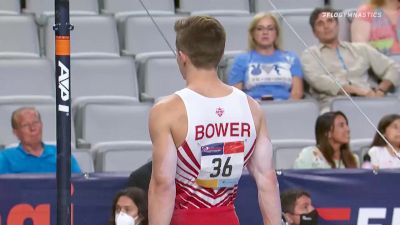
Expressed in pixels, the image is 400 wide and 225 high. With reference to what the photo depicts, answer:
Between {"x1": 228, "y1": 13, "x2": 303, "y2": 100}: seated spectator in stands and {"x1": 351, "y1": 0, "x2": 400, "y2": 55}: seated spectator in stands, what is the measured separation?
35.3 inches

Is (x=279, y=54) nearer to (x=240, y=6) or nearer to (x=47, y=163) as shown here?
(x=240, y=6)

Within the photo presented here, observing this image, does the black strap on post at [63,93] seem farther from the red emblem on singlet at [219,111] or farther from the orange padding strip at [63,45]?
the red emblem on singlet at [219,111]

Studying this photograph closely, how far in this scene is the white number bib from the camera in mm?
4961

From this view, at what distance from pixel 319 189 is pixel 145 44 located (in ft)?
10.3

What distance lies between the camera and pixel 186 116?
495cm

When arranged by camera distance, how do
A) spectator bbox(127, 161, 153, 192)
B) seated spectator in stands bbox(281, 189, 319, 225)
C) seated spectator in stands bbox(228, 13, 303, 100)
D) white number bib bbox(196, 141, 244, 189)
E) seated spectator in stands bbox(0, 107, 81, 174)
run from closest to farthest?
white number bib bbox(196, 141, 244, 189)
spectator bbox(127, 161, 153, 192)
seated spectator in stands bbox(281, 189, 319, 225)
seated spectator in stands bbox(0, 107, 81, 174)
seated spectator in stands bbox(228, 13, 303, 100)

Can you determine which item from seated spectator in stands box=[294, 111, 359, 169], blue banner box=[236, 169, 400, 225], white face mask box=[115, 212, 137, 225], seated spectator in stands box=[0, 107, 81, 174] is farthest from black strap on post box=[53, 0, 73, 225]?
seated spectator in stands box=[294, 111, 359, 169]

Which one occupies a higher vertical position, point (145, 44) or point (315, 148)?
point (145, 44)

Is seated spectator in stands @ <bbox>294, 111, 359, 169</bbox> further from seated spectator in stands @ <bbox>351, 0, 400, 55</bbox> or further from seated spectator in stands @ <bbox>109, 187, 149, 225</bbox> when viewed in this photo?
seated spectator in stands @ <bbox>351, 0, 400, 55</bbox>

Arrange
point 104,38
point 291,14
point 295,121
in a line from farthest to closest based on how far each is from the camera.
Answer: point 291,14, point 104,38, point 295,121

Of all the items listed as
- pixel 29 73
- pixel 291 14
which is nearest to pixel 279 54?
pixel 291 14

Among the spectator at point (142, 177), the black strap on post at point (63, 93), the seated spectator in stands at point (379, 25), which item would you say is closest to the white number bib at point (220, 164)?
the black strap on post at point (63, 93)

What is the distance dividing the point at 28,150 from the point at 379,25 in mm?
3506

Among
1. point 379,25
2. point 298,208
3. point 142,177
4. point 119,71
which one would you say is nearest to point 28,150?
point 142,177
